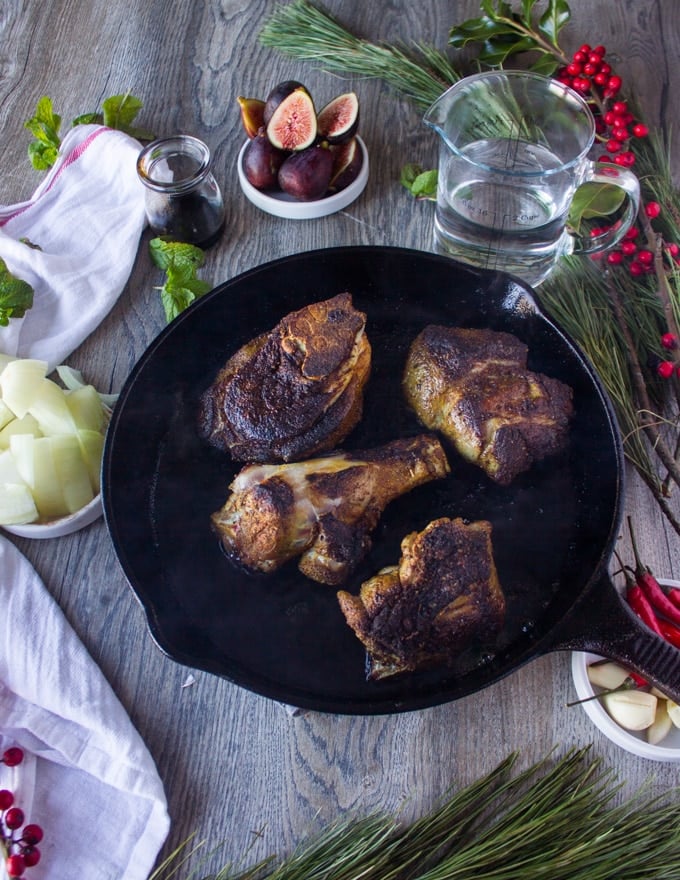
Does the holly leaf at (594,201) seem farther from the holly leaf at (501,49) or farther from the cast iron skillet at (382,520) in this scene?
the holly leaf at (501,49)

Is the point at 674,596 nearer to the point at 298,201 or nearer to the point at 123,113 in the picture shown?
the point at 298,201

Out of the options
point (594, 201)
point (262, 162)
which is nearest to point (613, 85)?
point (594, 201)

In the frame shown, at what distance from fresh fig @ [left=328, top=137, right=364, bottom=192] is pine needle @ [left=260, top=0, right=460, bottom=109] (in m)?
0.41

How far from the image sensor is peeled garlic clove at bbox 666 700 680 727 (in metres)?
1.92

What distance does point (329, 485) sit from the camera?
1957 mm

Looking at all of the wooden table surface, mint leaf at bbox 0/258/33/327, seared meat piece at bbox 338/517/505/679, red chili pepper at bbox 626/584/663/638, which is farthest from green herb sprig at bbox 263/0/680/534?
mint leaf at bbox 0/258/33/327

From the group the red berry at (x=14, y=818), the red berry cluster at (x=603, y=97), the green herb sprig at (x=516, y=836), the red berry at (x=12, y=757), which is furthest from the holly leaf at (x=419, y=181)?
the red berry at (x=14, y=818)

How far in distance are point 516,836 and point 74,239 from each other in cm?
224

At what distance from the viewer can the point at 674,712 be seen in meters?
1.92

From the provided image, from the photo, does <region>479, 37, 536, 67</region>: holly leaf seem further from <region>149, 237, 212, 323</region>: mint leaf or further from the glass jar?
<region>149, 237, 212, 323</region>: mint leaf

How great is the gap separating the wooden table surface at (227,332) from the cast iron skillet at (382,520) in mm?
196

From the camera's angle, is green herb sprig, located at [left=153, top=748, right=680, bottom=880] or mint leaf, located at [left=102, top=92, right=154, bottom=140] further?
mint leaf, located at [left=102, top=92, right=154, bottom=140]

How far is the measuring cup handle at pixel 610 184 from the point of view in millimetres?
2197

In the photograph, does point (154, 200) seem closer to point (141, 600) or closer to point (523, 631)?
point (141, 600)
